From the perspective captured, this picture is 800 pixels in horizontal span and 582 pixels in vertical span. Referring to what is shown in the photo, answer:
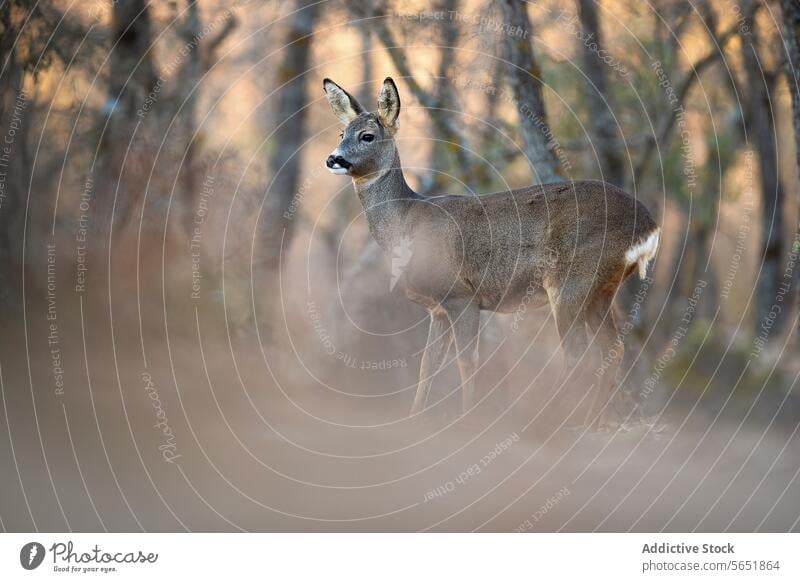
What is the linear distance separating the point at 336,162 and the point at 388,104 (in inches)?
35.9

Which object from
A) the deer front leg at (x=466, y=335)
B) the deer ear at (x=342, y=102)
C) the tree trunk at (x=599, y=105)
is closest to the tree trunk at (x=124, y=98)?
the deer ear at (x=342, y=102)

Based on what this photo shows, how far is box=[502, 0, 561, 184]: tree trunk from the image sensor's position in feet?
45.8

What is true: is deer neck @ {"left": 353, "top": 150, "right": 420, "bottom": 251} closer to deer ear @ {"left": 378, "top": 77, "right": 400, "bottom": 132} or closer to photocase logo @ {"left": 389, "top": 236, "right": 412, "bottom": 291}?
photocase logo @ {"left": 389, "top": 236, "right": 412, "bottom": 291}

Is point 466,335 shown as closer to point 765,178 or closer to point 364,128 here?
point 364,128

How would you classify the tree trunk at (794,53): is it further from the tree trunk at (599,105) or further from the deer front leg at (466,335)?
the tree trunk at (599,105)

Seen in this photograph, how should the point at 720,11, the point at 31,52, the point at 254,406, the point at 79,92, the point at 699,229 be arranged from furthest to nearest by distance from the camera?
the point at 699,229
the point at 720,11
the point at 79,92
the point at 31,52
the point at 254,406

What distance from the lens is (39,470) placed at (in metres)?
12.2

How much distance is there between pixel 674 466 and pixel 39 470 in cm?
699

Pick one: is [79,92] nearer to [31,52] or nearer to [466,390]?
[31,52]

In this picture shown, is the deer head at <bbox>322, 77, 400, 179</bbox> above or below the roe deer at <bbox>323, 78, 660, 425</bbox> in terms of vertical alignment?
above

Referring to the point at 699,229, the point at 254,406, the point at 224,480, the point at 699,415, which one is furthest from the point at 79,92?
the point at 699,229

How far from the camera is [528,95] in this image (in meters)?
14.2
